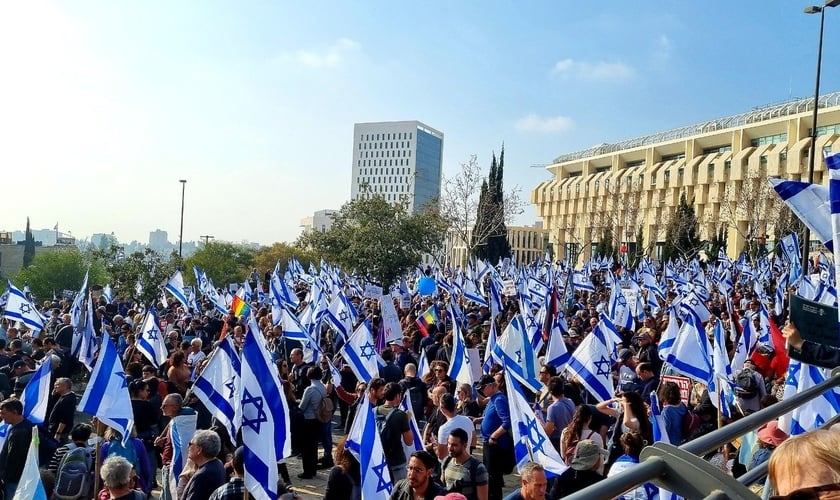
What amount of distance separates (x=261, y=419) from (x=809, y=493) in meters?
5.02

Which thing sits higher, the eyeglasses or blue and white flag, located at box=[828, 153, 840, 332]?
blue and white flag, located at box=[828, 153, 840, 332]

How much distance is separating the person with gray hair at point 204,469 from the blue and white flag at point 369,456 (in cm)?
108

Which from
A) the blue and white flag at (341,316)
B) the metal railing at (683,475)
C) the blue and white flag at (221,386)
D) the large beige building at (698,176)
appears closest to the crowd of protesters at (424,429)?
the blue and white flag at (221,386)

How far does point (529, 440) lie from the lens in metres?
6.60

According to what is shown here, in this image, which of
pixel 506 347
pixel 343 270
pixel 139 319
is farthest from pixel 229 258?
pixel 506 347

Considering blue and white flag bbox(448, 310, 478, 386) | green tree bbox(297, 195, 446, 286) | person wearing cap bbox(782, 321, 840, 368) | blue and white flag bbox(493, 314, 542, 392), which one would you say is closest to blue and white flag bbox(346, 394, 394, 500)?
person wearing cap bbox(782, 321, 840, 368)

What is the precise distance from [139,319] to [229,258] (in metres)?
36.0

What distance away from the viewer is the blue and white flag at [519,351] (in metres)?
9.63

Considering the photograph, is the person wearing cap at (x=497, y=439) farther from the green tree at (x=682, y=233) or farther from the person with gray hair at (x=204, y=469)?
the green tree at (x=682, y=233)

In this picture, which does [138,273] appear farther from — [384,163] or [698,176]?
[384,163]

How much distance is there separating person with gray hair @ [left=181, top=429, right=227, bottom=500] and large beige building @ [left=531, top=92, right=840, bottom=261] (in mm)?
44053

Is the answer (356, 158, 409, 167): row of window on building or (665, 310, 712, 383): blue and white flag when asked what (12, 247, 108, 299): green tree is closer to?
(665, 310, 712, 383): blue and white flag

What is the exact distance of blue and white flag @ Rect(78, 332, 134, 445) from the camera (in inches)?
288

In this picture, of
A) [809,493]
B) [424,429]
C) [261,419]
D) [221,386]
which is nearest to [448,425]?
[261,419]
